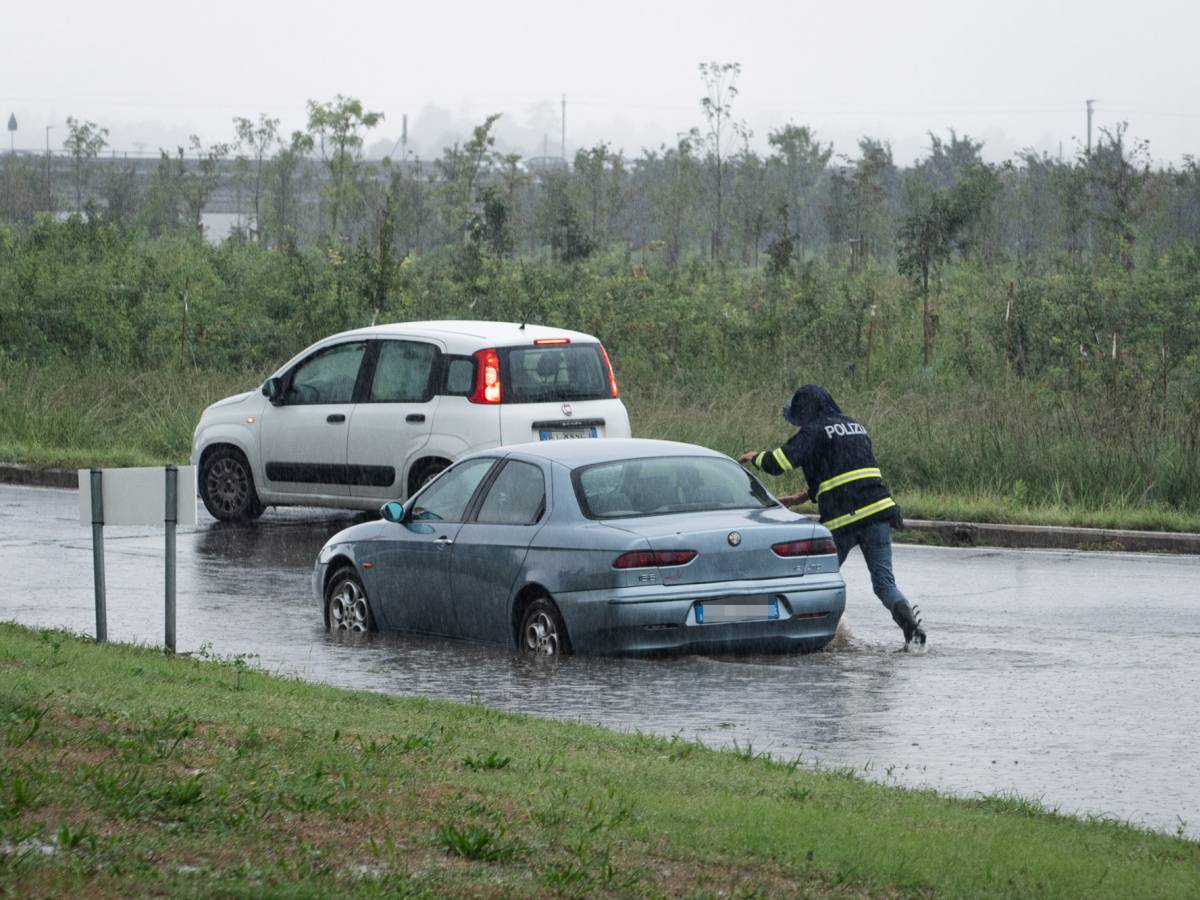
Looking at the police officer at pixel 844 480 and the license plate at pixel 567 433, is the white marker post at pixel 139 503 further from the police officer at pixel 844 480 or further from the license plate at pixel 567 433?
the license plate at pixel 567 433

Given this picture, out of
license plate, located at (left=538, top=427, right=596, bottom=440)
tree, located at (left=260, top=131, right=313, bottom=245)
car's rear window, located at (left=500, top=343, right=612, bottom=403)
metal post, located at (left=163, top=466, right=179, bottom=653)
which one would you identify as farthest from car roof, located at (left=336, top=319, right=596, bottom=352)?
tree, located at (left=260, top=131, right=313, bottom=245)

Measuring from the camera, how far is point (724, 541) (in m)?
11.6

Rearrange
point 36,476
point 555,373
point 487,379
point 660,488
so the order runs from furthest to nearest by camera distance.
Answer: point 36,476 → point 555,373 → point 487,379 → point 660,488

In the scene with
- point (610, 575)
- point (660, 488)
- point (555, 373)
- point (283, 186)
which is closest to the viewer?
point (610, 575)

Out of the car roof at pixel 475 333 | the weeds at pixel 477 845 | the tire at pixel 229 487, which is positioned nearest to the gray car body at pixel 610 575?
the car roof at pixel 475 333

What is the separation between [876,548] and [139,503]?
4.67 metres

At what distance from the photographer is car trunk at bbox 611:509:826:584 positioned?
11516mm

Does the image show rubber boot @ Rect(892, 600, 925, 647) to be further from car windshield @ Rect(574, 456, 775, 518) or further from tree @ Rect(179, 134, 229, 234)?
tree @ Rect(179, 134, 229, 234)

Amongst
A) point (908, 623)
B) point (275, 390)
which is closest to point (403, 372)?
point (275, 390)

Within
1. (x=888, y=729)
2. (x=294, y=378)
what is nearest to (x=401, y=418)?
(x=294, y=378)

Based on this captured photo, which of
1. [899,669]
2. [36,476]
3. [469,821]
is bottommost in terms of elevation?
[899,669]

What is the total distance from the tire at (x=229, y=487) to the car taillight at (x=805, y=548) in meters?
8.60

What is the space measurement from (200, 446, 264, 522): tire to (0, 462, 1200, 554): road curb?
→ 6381mm

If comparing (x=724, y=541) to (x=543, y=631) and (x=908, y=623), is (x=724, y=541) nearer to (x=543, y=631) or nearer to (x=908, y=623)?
(x=543, y=631)
